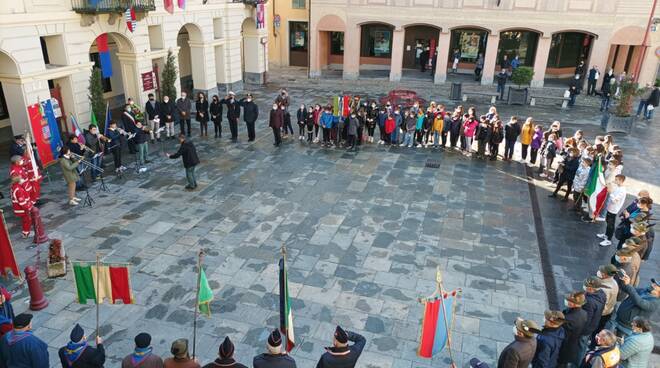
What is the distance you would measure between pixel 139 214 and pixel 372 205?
6.18 metres

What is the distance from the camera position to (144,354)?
5.75 m

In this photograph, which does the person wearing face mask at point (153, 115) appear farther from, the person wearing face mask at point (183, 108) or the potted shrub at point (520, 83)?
Answer: the potted shrub at point (520, 83)

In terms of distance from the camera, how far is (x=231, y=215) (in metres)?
13.0

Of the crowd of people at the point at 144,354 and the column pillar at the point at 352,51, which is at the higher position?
the column pillar at the point at 352,51

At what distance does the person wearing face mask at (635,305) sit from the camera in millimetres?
7516

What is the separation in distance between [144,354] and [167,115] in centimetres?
1393

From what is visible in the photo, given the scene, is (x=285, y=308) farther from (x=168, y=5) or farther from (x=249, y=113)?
(x=168, y=5)

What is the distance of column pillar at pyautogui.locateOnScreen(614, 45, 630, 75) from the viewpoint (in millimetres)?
29059

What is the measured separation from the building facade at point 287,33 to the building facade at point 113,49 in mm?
6859

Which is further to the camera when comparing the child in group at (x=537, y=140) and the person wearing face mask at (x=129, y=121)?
the child in group at (x=537, y=140)

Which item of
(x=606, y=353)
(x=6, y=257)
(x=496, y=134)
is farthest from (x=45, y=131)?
(x=606, y=353)

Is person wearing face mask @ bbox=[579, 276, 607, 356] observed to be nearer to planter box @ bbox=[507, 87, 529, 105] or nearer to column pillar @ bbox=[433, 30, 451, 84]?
planter box @ bbox=[507, 87, 529, 105]

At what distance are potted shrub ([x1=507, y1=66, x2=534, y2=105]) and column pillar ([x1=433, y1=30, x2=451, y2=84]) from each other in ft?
15.7

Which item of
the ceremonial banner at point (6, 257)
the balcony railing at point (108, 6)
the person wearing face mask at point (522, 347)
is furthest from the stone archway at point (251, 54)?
the person wearing face mask at point (522, 347)
